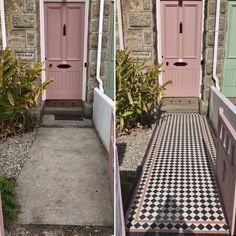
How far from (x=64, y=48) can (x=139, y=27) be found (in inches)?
52.2

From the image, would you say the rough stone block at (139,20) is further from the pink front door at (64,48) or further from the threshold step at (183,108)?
the threshold step at (183,108)

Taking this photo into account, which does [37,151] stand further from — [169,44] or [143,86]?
[169,44]

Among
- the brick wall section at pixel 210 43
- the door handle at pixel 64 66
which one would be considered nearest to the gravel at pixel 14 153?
the door handle at pixel 64 66

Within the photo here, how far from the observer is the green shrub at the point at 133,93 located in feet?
15.7

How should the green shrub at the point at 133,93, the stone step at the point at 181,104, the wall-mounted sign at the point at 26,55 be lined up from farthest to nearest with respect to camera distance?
1. the stone step at the point at 181,104
2. the wall-mounted sign at the point at 26,55
3. the green shrub at the point at 133,93

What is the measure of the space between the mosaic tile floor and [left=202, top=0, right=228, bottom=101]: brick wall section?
1098mm

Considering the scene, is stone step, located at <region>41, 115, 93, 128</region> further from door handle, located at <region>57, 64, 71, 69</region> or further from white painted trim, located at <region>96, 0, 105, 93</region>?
door handle, located at <region>57, 64, 71, 69</region>

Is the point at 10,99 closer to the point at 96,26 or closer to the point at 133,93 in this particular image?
the point at 133,93

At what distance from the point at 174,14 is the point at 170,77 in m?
1.15

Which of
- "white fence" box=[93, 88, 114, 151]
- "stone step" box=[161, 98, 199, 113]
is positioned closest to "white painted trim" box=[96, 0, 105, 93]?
"white fence" box=[93, 88, 114, 151]

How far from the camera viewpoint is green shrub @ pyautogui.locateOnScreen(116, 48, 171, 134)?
15.7ft

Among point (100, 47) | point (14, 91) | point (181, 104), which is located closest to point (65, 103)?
point (100, 47)

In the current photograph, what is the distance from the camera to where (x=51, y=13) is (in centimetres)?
609

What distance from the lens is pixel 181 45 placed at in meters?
6.66
